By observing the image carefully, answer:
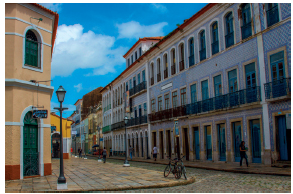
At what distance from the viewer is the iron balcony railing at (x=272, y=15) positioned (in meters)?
18.9

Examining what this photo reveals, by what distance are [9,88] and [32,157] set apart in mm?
3195

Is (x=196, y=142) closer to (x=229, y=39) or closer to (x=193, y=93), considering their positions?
(x=193, y=93)

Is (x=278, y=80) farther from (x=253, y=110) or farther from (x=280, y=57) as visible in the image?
(x=253, y=110)

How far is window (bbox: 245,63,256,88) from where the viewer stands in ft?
69.2

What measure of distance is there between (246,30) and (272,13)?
99.5 inches

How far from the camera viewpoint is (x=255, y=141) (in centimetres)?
2105

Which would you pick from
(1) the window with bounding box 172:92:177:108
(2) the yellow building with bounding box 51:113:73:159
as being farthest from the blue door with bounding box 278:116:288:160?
(2) the yellow building with bounding box 51:113:73:159

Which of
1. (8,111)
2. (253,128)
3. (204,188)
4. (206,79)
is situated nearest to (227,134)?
Answer: (253,128)

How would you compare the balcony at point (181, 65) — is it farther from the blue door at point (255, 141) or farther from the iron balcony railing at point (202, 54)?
the blue door at point (255, 141)

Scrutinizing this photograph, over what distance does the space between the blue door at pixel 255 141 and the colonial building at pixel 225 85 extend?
6 cm

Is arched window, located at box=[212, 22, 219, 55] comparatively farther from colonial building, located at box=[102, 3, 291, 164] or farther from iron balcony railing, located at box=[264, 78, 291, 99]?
→ iron balcony railing, located at box=[264, 78, 291, 99]

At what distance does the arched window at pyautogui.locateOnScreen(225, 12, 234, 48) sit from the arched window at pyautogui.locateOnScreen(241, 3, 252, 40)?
1.27m

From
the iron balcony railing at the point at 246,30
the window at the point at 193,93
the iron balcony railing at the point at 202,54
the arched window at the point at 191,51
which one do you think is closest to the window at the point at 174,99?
the window at the point at 193,93

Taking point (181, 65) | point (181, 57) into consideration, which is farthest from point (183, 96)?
point (181, 57)
